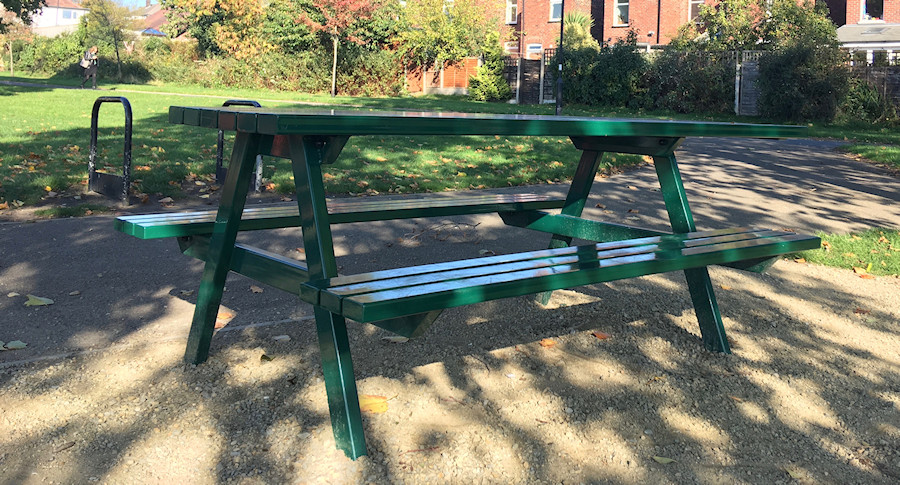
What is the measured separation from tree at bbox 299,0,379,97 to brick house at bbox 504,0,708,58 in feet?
30.4

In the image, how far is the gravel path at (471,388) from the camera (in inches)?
101

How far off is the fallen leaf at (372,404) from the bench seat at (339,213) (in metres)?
0.98

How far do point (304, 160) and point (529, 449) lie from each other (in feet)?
3.91

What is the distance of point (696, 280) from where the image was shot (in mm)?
3703

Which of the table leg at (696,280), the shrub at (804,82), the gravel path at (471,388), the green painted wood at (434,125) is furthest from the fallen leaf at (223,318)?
the shrub at (804,82)

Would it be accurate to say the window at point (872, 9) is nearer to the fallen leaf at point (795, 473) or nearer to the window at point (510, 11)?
the window at point (510, 11)

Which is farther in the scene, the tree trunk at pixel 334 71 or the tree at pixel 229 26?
the tree at pixel 229 26

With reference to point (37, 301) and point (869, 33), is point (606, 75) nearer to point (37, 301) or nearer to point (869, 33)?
point (869, 33)

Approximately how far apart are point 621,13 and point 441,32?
9.44 meters

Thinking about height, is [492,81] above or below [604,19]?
below

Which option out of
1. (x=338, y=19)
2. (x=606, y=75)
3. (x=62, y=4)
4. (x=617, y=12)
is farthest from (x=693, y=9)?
(x=62, y=4)

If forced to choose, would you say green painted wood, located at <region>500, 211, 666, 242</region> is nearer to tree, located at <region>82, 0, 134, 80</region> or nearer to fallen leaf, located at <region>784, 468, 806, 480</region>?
fallen leaf, located at <region>784, 468, 806, 480</region>

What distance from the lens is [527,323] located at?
13.0 ft

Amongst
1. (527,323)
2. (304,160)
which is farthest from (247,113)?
(527,323)
